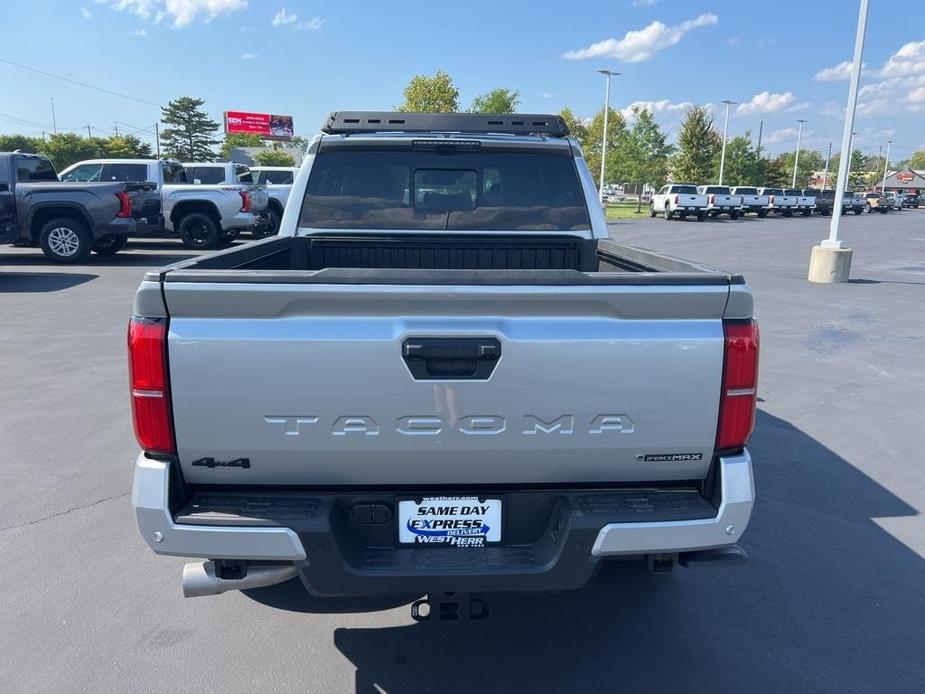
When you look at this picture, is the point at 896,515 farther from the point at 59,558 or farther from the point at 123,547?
the point at 59,558

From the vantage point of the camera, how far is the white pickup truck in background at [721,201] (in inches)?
1557

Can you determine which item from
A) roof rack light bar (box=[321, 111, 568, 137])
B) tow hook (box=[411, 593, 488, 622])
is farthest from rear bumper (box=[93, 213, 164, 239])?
tow hook (box=[411, 593, 488, 622])

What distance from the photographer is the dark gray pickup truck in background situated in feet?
43.6

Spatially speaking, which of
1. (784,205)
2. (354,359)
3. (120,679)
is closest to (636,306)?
(354,359)

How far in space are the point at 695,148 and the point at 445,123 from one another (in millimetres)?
57945

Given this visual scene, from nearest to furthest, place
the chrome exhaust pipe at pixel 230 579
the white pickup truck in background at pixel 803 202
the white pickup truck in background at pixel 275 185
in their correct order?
1. the chrome exhaust pipe at pixel 230 579
2. the white pickup truck in background at pixel 275 185
3. the white pickup truck in background at pixel 803 202

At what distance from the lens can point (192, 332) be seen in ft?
7.20

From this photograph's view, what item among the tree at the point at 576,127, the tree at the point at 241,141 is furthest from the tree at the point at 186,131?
the tree at the point at 576,127

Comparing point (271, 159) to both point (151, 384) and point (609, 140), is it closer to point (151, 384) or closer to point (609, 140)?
point (609, 140)

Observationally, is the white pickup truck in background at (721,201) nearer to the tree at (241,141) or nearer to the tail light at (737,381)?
the tail light at (737,381)

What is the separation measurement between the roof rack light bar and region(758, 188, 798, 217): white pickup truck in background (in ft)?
153

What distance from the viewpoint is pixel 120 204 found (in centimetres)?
1411

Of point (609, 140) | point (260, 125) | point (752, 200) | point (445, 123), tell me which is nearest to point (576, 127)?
point (609, 140)

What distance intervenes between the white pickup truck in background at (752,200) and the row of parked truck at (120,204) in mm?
Answer: 32916
